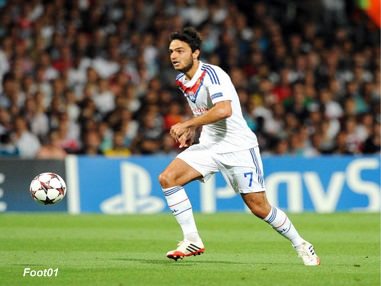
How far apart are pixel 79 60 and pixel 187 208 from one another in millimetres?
9933

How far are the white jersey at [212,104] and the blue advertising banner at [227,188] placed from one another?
7.24 meters

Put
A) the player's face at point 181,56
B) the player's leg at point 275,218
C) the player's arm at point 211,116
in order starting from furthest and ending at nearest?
A: the player's face at point 181,56
the player's leg at point 275,218
the player's arm at point 211,116

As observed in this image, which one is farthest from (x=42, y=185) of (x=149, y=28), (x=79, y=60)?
(x=149, y=28)

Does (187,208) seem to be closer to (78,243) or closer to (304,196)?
(78,243)

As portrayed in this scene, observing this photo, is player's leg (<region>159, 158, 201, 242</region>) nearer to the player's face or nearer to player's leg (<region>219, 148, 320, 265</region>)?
player's leg (<region>219, 148, 320, 265</region>)

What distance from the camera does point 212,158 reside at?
9.34m

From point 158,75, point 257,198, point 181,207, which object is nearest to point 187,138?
point 181,207

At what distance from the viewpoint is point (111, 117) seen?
58.1ft

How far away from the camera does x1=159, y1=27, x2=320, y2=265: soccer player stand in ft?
29.8

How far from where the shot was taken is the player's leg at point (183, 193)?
9.20 m

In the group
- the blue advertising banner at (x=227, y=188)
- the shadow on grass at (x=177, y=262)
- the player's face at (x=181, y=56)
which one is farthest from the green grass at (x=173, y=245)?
the player's face at (x=181, y=56)

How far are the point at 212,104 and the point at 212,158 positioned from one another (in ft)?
1.76

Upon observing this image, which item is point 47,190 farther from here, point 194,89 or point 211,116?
point 211,116

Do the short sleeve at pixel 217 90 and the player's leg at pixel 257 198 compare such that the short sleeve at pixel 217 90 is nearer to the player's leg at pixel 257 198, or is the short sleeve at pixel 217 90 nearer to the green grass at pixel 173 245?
the player's leg at pixel 257 198
